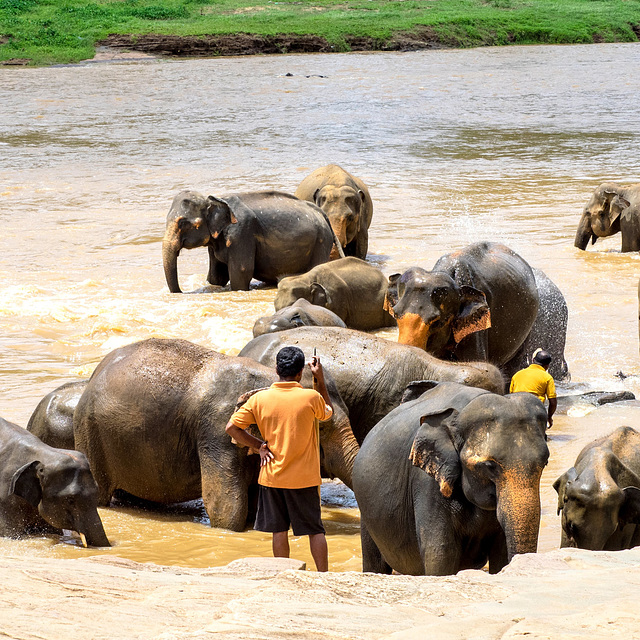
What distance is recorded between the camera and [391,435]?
5133 millimetres

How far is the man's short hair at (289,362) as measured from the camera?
527cm

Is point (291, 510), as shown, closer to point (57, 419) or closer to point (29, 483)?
point (29, 483)

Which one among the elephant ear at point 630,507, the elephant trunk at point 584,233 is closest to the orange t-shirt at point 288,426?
the elephant ear at point 630,507

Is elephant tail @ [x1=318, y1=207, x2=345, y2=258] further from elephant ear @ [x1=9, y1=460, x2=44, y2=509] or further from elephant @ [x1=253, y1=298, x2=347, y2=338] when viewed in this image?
elephant ear @ [x1=9, y1=460, x2=44, y2=509]

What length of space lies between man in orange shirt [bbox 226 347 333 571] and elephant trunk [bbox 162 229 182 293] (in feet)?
23.7

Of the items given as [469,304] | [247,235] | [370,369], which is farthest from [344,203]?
[370,369]

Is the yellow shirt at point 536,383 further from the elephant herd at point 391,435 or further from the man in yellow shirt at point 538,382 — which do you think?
the elephant herd at point 391,435

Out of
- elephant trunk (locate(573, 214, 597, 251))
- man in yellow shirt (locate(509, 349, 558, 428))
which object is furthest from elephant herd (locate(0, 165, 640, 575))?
elephant trunk (locate(573, 214, 597, 251))

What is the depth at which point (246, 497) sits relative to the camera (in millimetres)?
6332

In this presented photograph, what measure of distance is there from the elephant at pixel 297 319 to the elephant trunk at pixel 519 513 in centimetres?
383

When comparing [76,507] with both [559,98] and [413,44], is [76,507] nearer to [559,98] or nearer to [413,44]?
[559,98]

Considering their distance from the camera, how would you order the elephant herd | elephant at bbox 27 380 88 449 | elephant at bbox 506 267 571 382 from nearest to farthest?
1. the elephant herd
2. elephant at bbox 27 380 88 449
3. elephant at bbox 506 267 571 382

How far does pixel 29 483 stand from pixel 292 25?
156ft

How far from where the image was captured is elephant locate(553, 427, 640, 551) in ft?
17.0
